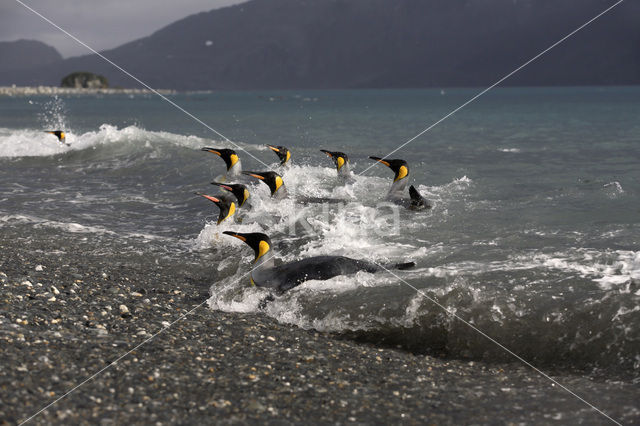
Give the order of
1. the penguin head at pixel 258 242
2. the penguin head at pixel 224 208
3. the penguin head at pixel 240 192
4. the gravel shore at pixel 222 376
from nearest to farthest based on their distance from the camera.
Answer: the gravel shore at pixel 222 376
the penguin head at pixel 258 242
the penguin head at pixel 224 208
the penguin head at pixel 240 192

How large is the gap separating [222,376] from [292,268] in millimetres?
2298

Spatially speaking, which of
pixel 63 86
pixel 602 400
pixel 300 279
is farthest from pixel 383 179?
pixel 63 86

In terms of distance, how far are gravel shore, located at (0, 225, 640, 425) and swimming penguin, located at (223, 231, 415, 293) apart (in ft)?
1.97

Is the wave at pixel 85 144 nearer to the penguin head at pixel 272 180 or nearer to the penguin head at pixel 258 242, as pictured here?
the penguin head at pixel 272 180

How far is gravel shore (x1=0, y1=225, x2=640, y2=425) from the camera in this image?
4.04 m

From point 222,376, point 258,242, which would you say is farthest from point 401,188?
point 222,376

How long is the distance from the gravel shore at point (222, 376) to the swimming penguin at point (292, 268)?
0.60m

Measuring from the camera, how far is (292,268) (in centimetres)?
672

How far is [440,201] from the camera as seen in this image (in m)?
11.8

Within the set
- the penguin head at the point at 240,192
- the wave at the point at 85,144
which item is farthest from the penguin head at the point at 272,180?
the wave at the point at 85,144

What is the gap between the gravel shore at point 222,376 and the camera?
159 inches

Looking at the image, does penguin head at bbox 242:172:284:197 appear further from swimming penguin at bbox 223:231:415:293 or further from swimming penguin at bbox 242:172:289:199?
swimming penguin at bbox 223:231:415:293

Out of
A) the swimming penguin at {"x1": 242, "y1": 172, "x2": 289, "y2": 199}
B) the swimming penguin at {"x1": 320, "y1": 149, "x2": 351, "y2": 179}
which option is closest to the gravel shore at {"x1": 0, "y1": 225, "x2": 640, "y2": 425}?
the swimming penguin at {"x1": 242, "y1": 172, "x2": 289, "y2": 199}

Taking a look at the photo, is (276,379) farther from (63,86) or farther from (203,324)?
(63,86)
